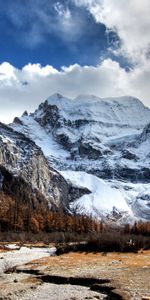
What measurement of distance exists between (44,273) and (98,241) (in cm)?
3067

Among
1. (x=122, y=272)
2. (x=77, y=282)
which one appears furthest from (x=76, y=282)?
(x=122, y=272)

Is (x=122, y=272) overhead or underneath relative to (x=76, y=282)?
overhead

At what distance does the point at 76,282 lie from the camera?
34.3 metres

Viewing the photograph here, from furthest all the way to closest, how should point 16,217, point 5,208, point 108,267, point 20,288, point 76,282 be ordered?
point 5,208 → point 16,217 → point 108,267 → point 76,282 → point 20,288

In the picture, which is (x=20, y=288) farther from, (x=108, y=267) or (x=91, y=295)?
(x=108, y=267)

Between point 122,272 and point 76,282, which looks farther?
point 122,272

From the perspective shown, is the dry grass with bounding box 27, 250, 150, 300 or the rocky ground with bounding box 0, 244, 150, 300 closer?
the rocky ground with bounding box 0, 244, 150, 300

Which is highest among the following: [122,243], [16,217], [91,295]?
[16,217]

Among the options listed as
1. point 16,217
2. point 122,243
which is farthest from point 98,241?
point 16,217

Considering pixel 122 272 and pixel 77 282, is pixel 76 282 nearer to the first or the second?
pixel 77 282

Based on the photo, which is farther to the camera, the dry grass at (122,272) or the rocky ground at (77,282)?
the dry grass at (122,272)

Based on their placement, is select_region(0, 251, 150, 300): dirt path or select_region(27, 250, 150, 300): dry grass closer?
select_region(0, 251, 150, 300): dirt path

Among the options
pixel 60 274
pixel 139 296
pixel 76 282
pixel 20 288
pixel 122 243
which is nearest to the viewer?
pixel 139 296

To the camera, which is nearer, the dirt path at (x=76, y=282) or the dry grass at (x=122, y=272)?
the dirt path at (x=76, y=282)
